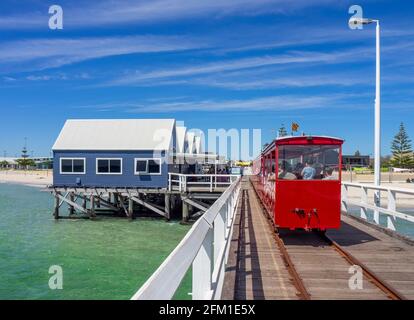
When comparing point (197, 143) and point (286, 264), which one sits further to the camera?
point (197, 143)

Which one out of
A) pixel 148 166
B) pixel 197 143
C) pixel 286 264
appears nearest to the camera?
pixel 286 264

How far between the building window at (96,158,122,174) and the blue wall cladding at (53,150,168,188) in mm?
225

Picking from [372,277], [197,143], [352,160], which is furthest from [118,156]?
[372,277]

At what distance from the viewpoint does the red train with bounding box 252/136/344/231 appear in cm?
939

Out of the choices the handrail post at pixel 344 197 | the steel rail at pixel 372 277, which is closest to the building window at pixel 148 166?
the handrail post at pixel 344 197

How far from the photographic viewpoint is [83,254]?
748 inches

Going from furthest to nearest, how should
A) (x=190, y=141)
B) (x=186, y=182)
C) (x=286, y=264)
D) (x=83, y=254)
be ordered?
(x=190, y=141)
(x=186, y=182)
(x=83, y=254)
(x=286, y=264)

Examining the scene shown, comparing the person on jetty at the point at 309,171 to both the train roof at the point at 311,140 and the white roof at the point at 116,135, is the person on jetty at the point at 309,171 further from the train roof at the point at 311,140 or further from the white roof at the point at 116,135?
the white roof at the point at 116,135

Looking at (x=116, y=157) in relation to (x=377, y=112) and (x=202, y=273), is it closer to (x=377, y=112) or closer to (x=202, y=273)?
(x=377, y=112)

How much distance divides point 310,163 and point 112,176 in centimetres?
2368

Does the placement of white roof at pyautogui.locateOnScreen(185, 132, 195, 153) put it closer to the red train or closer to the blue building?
→ the blue building
